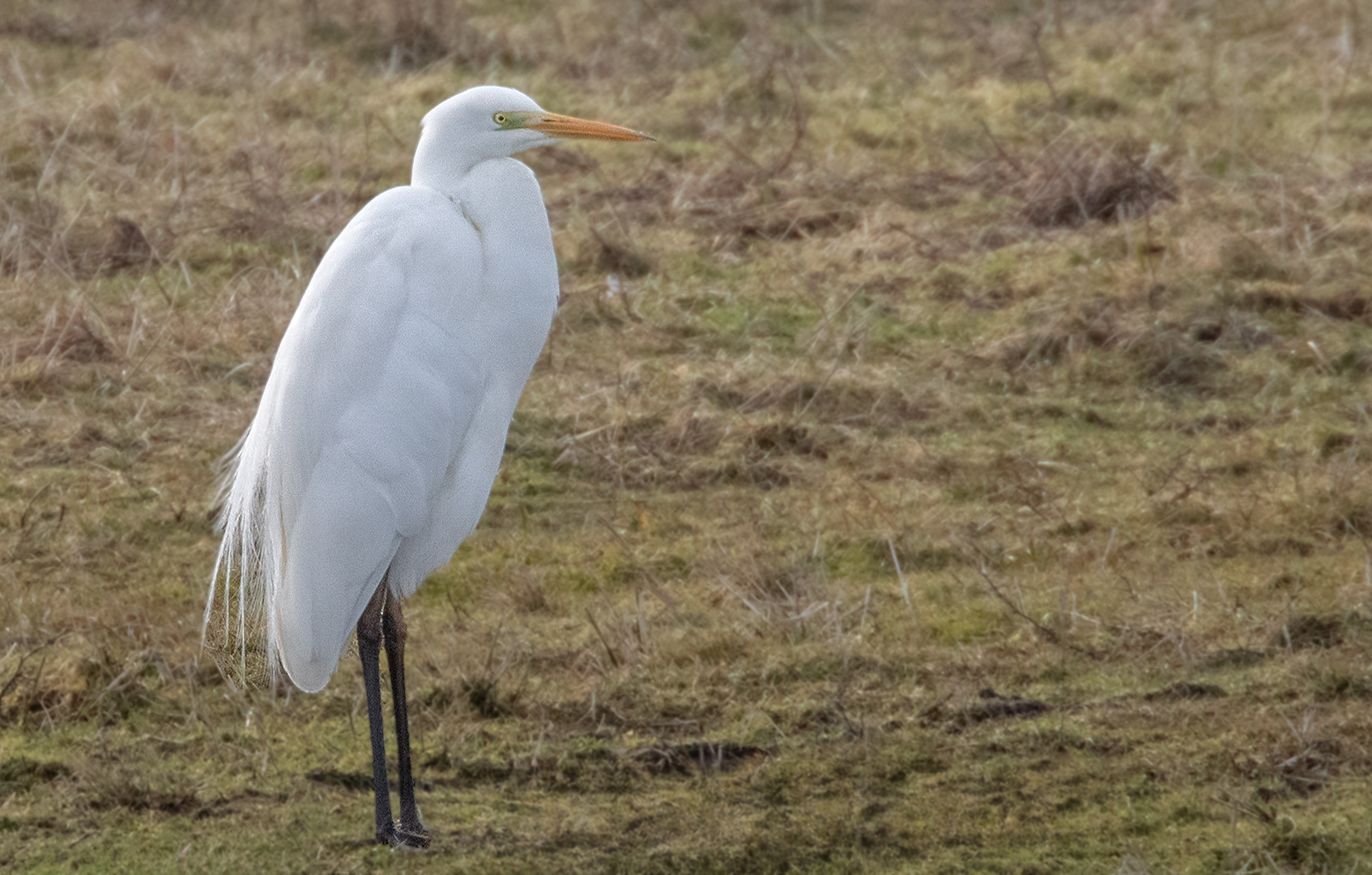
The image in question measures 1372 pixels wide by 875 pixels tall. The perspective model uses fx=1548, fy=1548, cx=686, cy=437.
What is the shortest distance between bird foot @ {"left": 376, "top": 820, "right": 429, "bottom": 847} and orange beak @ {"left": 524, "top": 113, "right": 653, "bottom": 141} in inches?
59.3

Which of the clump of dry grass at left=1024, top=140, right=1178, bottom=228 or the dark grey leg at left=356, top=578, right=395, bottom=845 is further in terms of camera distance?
the clump of dry grass at left=1024, top=140, right=1178, bottom=228

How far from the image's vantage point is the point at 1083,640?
3871 millimetres

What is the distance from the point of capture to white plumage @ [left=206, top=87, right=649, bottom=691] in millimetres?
3090

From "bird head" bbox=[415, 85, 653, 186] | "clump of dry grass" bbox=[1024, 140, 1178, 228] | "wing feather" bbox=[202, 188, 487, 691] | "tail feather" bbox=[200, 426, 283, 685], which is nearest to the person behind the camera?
"wing feather" bbox=[202, 188, 487, 691]

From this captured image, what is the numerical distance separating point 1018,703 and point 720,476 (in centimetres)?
142

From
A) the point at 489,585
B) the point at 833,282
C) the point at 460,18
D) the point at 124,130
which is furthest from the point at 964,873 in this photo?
the point at 460,18

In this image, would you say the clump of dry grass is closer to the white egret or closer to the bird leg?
the white egret

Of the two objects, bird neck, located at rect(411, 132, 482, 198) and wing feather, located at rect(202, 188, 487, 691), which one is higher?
bird neck, located at rect(411, 132, 482, 198)

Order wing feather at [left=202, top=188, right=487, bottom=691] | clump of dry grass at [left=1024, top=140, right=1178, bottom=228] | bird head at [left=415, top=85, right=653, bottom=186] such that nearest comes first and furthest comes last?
wing feather at [left=202, top=188, right=487, bottom=691] < bird head at [left=415, top=85, right=653, bottom=186] < clump of dry grass at [left=1024, top=140, right=1178, bottom=228]

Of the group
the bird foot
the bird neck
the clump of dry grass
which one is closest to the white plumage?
the bird neck

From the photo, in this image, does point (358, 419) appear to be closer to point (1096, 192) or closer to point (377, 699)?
point (377, 699)

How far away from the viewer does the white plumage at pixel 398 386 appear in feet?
10.1

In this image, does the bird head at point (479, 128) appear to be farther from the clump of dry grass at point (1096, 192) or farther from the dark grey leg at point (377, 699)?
the clump of dry grass at point (1096, 192)

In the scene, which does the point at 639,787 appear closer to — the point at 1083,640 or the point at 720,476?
the point at 1083,640
